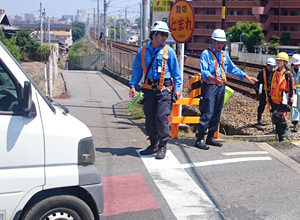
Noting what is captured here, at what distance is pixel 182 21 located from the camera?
797 cm

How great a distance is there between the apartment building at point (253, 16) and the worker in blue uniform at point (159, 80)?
201 feet

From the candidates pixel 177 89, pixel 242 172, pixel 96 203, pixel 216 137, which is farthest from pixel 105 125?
pixel 96 203

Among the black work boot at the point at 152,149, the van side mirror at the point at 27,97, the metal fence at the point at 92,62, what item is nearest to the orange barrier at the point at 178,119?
the black work boot at the point at 152,149

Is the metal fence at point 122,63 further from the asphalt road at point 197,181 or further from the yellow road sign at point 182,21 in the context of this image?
the asphalt road at point 197,181

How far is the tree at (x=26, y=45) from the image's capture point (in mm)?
41753

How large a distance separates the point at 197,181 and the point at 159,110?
1.23 metres

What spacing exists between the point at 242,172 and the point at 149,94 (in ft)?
5.87

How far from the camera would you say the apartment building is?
63406mm

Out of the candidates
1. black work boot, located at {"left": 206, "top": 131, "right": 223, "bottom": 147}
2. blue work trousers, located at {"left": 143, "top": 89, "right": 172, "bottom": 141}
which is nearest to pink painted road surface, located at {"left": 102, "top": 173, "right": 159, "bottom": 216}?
blue work trousers, located at {"left": 143, "top": 89, "right": 172, "bottom": 141}

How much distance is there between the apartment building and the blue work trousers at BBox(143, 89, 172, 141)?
61.5 m

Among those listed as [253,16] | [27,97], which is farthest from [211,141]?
[253,16]

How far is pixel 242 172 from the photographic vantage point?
230 inches

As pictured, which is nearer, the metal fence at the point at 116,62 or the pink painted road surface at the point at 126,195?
the pink painted road surface at the point at 126,195

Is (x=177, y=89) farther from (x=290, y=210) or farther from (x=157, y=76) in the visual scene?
(x=290, y=210)
